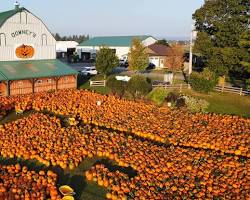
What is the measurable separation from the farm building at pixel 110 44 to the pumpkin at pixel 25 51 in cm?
3253

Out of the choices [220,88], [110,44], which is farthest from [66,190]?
[110,44]

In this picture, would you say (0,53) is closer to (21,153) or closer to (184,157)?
(21,153)

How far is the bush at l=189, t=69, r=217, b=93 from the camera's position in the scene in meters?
30.6

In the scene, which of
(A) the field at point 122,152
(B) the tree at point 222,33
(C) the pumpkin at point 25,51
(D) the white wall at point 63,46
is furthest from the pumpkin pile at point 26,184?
(D) the white wall at point 63,46

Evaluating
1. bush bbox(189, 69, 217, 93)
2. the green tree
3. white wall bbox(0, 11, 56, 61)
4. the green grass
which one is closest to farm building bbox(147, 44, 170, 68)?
the green grass

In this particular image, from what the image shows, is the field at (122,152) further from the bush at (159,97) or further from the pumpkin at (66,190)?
the bush at (159,97)

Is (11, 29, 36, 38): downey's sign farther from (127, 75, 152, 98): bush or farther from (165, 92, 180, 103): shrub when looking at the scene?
(165, 92, 180, 103): shrub

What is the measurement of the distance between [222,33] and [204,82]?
754 centimetres

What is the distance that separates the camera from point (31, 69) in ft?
101

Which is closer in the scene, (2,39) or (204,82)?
(2,39)

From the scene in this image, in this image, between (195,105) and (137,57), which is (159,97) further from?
(137,57)

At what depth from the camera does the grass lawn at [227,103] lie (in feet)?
83.0

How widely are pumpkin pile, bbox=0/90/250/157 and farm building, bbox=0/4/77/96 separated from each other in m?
3.72

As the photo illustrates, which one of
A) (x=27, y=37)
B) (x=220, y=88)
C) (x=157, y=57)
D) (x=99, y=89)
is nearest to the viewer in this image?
(x=27, y=37)
